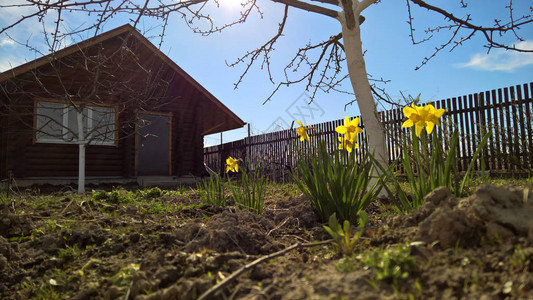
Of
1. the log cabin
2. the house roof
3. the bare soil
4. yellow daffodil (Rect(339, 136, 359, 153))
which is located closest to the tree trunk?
yellow daffodil (Rect(339, 136, 359, 153))

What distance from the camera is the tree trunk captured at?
3.68 metres

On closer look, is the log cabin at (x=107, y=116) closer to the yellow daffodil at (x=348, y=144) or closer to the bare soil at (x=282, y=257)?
the bare soil at (x=282, y=257)

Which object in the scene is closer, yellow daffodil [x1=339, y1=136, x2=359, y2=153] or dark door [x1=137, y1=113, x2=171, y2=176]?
yellow daffodil [x1=339, y1=136, x2=359, y2=153]

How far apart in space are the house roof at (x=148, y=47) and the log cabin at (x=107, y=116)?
28 millimetres

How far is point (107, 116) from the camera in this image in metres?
11.1

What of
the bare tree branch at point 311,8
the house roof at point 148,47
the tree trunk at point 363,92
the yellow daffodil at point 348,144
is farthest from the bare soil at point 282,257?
the house roof at point 148,47

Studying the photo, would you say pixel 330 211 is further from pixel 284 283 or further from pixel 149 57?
pixel 149 57

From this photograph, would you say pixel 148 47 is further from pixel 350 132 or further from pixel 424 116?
pixel 424 116

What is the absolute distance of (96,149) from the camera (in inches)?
423

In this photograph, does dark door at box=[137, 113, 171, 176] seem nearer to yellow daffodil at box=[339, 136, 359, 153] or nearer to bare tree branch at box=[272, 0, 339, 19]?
bare tree branch at box=[272, 0, 339, 19]

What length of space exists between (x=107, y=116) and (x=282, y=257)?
11.0m

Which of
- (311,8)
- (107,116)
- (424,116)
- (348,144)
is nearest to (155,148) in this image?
(107,116)

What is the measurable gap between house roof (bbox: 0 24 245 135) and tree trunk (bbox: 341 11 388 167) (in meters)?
3.43

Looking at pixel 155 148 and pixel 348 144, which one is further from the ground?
pixel 155 148
